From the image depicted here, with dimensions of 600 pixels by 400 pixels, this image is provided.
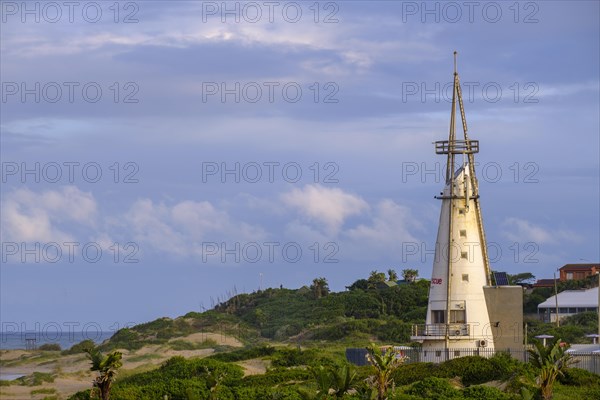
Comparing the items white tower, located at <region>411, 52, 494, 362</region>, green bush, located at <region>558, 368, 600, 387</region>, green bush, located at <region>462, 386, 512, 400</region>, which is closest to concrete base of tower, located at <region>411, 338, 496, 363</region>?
white tower, located at <region>411, 52, 494, 362</region>

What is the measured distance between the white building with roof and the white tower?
3473 centimetres

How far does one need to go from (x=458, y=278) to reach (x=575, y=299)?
4348 centimetres

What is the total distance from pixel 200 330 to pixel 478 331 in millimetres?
50031

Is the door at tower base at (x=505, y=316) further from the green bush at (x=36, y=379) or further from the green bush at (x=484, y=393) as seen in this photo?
the green bush at (x=36, y=379)

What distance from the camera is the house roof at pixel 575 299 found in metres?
94.1

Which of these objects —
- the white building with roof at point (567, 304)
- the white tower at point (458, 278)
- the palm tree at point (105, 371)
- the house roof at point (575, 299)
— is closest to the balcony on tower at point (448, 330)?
the white tower at point (458, 278)

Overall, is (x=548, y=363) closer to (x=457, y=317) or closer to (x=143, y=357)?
(x=457, y=317)

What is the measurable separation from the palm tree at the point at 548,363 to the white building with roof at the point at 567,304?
152 ft

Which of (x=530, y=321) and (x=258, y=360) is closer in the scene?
(x=258, y=360)

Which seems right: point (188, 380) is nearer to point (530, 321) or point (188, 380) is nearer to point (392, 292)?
point (530, 321)

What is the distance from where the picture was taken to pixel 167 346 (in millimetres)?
91688

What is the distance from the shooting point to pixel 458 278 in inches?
2215

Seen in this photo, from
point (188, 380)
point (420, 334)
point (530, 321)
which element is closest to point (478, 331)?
point (420, 334)

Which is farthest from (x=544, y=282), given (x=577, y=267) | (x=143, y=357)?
(x=143, y=357)
